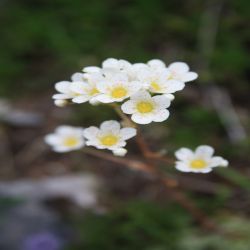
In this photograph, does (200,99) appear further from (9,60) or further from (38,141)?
(9,60)

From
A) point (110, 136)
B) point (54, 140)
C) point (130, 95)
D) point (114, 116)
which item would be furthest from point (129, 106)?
point (114, 116)

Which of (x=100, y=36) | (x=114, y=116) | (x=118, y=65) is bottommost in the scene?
(x=118, y=65)

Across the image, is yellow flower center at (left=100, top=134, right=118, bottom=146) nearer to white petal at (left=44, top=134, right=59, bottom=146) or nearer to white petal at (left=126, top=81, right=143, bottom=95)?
white petal at (left=126, top=81, right=143, bottom=95)

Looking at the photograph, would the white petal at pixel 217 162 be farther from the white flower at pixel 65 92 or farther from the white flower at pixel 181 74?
the white flower at pixel 65 92

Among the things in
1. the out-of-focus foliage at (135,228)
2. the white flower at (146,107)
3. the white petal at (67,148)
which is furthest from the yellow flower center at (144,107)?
the out-of-focus foliage at (135,228)

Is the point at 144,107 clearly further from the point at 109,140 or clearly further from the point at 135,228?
the point at 135,228

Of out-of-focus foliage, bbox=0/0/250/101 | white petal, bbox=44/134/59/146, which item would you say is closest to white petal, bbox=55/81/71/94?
white petal, bbox=44/134/59/146
